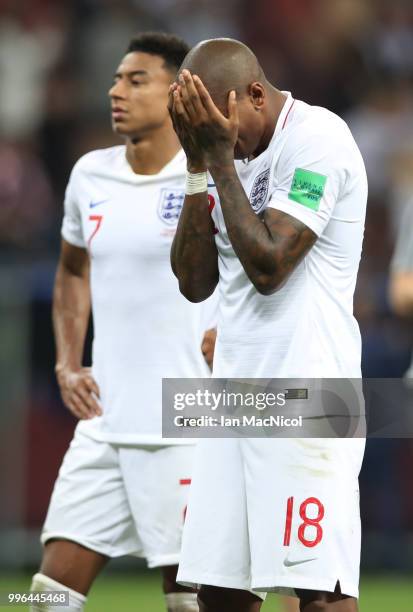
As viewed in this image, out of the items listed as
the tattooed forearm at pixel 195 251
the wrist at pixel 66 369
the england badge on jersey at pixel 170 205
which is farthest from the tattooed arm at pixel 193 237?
the wrist at pixel 66 369

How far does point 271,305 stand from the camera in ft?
14.4

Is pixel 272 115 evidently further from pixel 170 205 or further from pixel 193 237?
pixel 170 205

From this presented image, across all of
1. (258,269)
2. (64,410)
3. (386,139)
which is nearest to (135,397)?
(258,269)

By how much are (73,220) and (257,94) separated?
1.86 m

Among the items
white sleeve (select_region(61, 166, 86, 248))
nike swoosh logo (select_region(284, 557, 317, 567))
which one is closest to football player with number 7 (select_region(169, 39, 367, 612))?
nike swoosh logo (select_region(284, 557, 317, 567))

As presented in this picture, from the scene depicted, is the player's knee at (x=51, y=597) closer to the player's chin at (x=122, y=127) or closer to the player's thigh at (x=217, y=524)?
the player's thigh at (x=217, y=524)

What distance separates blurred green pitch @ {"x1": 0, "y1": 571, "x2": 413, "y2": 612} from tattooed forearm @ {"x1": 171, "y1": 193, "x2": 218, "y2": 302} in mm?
4333

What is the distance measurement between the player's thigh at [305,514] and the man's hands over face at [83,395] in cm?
161

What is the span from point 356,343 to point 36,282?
5.72 m

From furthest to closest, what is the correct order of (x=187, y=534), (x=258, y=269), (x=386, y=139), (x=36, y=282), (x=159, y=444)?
1. (x=386, y=139)
2. (x=36, y=282)
3. (x=159, y=444)
4. (x=187, y=534)
5. (x=258, y=269)

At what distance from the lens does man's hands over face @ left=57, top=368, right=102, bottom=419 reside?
19.2 ft

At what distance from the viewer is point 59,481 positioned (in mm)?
5828

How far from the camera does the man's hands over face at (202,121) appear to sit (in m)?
4.22

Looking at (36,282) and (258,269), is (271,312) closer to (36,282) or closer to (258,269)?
(258,269)
